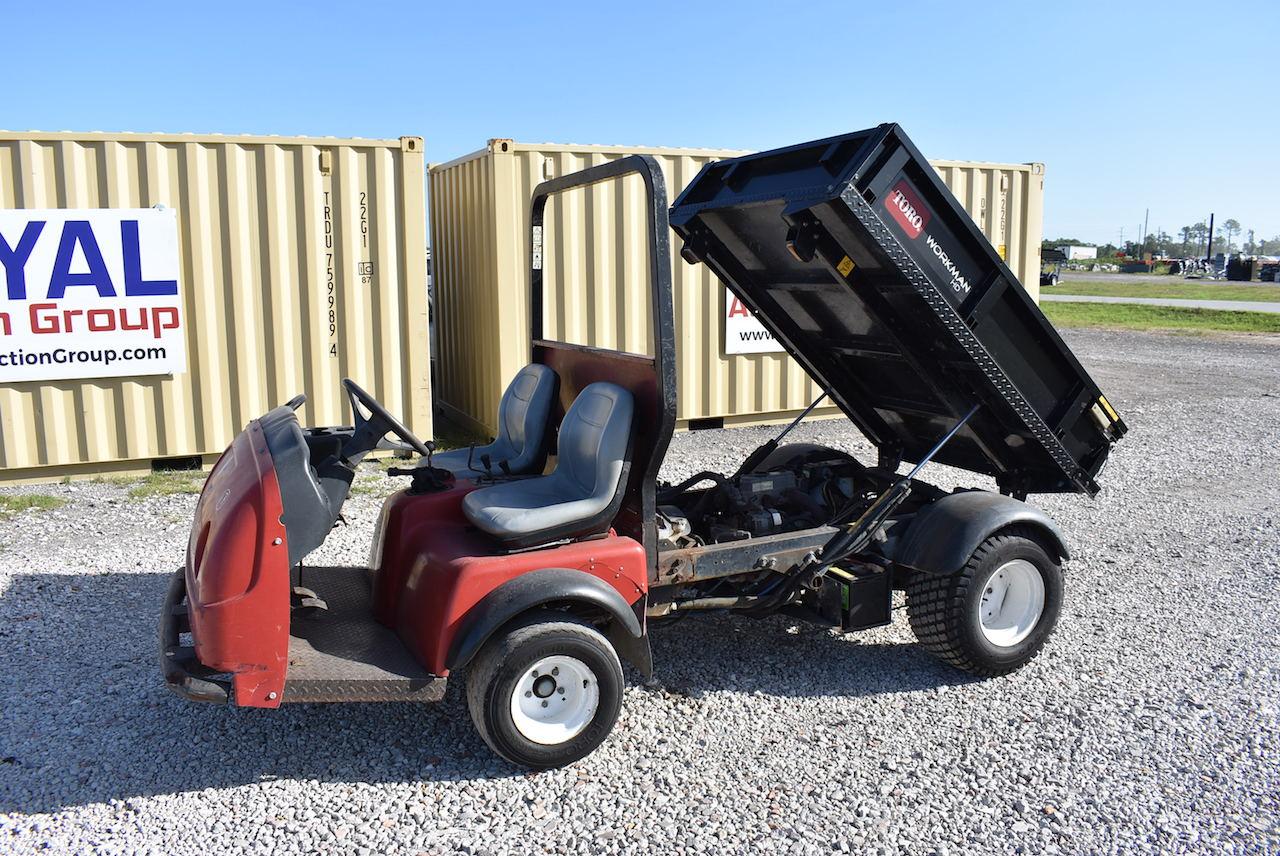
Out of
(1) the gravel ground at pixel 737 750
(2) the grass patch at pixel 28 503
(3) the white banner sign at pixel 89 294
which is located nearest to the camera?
(1) the gravel ground at pixel 737 750

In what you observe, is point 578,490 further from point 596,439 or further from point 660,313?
point 660,313

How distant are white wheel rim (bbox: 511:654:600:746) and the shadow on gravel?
0.67 feet

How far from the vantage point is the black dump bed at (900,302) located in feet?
13.2

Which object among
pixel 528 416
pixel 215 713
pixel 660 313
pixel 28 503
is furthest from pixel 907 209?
pixel 28 503

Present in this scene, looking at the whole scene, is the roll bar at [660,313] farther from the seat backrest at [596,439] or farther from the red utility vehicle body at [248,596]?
the red utility vehicle body at [248,596]

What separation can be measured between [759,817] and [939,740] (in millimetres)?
938

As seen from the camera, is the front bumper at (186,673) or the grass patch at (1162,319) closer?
the front bumper at (186,673)

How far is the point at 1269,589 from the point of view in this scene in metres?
5.82

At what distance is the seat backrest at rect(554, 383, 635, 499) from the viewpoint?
3.97 meters

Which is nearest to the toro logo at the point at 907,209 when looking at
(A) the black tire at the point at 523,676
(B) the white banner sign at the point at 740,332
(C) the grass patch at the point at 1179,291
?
(A) the black tire at the point at 523,676

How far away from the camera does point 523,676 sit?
375cm

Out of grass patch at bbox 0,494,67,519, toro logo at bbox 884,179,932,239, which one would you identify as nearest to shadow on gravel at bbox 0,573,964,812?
toro logo at bbox 884,179,932,239

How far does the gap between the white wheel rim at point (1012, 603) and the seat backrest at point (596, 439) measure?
1.85 m

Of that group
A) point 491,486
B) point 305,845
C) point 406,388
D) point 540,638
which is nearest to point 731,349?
point 406,388
